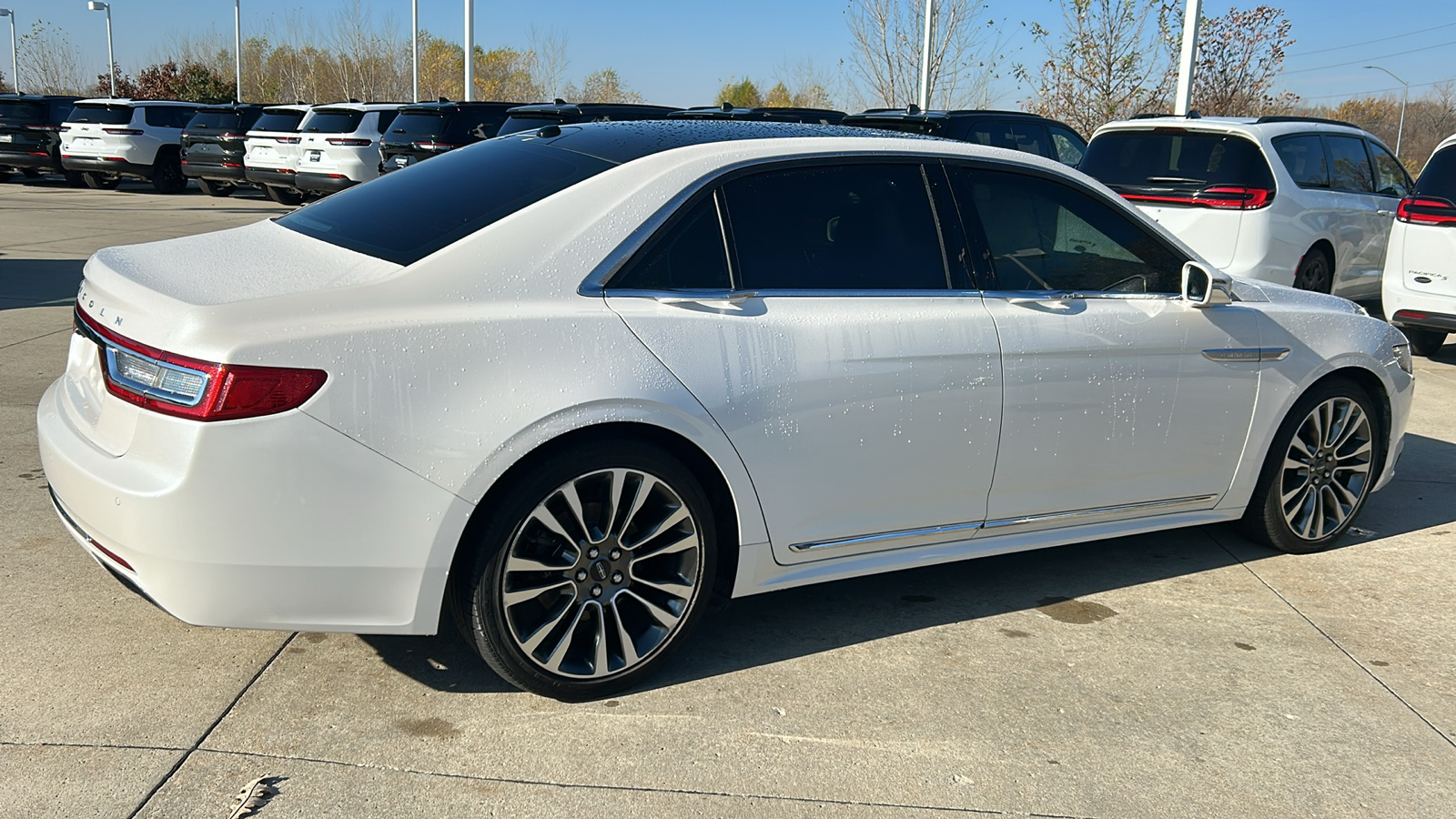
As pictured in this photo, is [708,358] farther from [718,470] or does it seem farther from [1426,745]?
[1426,745]

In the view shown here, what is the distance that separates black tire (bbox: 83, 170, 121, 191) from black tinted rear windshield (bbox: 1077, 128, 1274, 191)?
2057 cm

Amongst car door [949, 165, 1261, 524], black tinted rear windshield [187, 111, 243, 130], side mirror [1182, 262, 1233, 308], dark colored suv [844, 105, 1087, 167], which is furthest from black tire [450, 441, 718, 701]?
black tinted rear windshield [187, 111, 243, 130]

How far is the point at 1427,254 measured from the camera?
8.88 m

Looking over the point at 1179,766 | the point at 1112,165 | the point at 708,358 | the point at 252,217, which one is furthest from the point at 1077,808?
the point at 252,217

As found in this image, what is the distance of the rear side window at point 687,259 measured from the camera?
11.2 ft

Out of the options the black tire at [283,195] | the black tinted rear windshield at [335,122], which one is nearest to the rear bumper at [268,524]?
the black tinted rear windshield at [335,122]

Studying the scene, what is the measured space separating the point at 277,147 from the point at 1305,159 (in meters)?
15.9

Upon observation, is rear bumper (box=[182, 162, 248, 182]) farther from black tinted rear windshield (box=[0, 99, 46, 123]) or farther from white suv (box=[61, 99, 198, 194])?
black tinted rear windshield (box=[0, 99, 46, 123])

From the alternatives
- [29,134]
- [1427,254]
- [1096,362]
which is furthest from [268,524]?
[29,134]

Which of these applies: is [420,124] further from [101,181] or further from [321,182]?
[101,181]

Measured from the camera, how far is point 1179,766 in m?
3.27

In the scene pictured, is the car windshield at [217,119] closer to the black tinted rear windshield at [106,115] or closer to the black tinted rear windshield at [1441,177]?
the black tinted rear windshield at [106,115]

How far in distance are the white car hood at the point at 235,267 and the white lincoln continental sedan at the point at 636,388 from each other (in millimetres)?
17

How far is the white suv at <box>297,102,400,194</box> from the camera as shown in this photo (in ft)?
61.3
